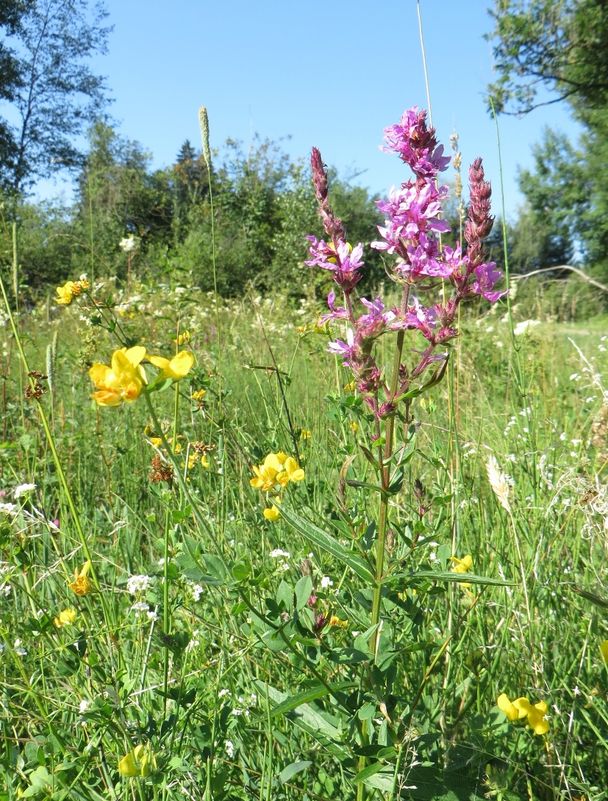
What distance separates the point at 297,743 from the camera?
1.16 meters

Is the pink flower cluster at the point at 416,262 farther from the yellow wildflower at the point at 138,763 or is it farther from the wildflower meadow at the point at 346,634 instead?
the yellow wildflower at the point at 138,763

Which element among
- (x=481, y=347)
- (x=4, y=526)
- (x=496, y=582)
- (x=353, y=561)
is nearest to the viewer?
(x=496, y=582)

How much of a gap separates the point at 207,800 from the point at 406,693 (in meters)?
0.49

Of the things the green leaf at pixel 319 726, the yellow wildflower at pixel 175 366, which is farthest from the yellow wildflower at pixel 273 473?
the yellow wildflower at pixel 175 366

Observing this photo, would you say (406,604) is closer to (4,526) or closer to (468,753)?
(468,753)

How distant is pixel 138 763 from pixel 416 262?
791 millimetres

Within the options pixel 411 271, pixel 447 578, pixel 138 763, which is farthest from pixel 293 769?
pixel 411 271

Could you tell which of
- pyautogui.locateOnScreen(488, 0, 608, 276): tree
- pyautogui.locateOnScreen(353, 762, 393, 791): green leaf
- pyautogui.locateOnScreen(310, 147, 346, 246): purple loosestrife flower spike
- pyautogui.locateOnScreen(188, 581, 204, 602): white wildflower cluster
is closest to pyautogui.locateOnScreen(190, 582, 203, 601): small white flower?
pyautogui.locateOnScreen(188, 581, 204, 602): white wildflower cluster

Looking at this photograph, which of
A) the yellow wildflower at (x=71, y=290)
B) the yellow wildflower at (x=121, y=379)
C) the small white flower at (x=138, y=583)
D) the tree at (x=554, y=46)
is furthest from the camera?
the tree at (x=554, y=46)

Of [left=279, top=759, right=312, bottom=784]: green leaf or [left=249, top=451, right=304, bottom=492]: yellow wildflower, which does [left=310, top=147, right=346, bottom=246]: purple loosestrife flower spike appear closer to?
[left=249, top=451, right=304, bottom=492]: yellow wildflower

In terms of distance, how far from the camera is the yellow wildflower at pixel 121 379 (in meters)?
0.73

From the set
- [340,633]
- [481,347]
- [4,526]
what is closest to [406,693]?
[340,633]

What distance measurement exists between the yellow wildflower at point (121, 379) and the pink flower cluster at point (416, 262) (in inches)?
13.3

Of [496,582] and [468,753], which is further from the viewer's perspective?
[468,753]
